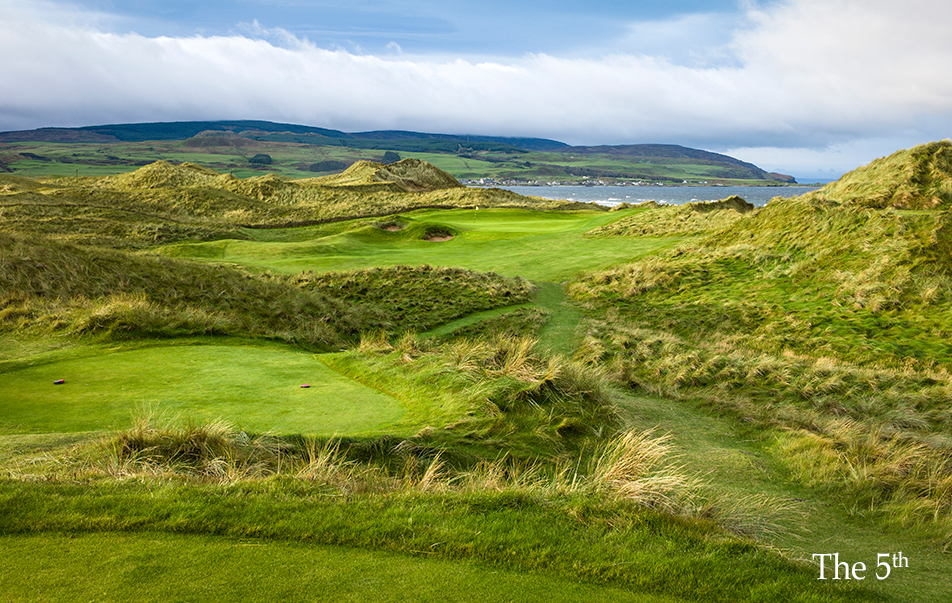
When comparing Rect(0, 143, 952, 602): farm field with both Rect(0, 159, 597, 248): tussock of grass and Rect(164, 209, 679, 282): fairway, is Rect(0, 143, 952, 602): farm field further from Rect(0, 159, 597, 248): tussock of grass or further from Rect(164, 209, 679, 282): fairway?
Rect(0, 159, 597, 248): tussock of grass

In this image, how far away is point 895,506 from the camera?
6.71m

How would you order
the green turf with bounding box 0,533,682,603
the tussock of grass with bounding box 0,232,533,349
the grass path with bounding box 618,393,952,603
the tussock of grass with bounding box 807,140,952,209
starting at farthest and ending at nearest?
the tussock of grass with bounding box 807,140,952,209 → the tussock of grass with bounding box 0,232,533,349 → the grass path with bounding box 618,393,952,603 → the green turf with bounding box 0,533,682,603

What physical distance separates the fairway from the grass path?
18.2 m

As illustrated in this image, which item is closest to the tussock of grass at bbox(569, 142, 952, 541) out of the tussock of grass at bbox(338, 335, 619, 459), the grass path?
the grass path

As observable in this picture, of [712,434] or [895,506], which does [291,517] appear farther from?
[712,434]

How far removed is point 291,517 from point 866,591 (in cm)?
477

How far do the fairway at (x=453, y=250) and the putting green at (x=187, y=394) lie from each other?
16.8 meters

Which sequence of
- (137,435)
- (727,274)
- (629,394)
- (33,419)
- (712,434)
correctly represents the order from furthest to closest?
(727,274), (629,394), (712,434), (33,419), (137,435)

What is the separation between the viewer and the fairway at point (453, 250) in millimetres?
29125

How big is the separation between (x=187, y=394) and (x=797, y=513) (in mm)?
8048

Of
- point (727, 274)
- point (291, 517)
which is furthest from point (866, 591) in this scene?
point (727, 274)

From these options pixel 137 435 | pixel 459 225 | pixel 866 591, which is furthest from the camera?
pixel 459 225

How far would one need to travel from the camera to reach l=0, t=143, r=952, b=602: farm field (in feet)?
14.8

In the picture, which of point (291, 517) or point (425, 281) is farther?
point (425, 281)
